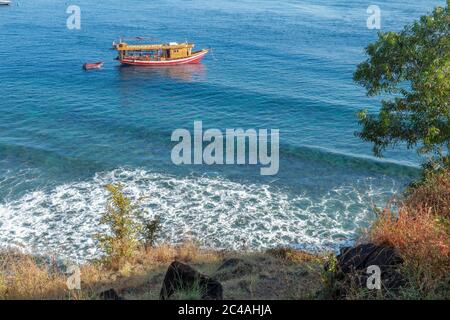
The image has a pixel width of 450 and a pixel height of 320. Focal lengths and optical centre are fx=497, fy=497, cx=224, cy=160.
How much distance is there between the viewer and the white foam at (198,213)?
1039 inches

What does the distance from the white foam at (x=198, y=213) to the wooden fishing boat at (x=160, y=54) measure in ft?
111

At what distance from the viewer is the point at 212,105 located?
162 ft

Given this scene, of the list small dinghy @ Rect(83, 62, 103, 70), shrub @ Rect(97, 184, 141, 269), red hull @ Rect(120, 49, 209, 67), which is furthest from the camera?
red hull @ Rect(120, 49, 209, 67)

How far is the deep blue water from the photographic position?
28375 millimetres

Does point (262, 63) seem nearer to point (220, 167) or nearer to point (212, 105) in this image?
point (212, 105)

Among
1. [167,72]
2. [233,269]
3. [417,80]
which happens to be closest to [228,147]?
[417,80]

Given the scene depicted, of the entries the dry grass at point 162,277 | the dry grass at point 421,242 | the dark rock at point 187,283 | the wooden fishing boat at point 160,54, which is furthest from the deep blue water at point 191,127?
the dry grass at point 421,242

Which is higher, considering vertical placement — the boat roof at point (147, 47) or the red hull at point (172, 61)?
the boat roof at point (147, 47)

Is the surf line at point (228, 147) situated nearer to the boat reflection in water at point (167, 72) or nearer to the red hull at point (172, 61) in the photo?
the boat reflection in water at point (167, 72)

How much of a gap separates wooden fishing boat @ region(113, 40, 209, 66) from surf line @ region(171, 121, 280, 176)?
22.8 metres

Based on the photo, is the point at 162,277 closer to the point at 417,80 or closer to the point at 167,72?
the point at 417,80

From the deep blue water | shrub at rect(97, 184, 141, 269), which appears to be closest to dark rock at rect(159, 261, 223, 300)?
shrub at rect(97, 184, 141, 269)

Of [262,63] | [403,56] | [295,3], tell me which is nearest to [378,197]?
[403,56]

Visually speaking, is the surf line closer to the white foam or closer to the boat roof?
the white foam
